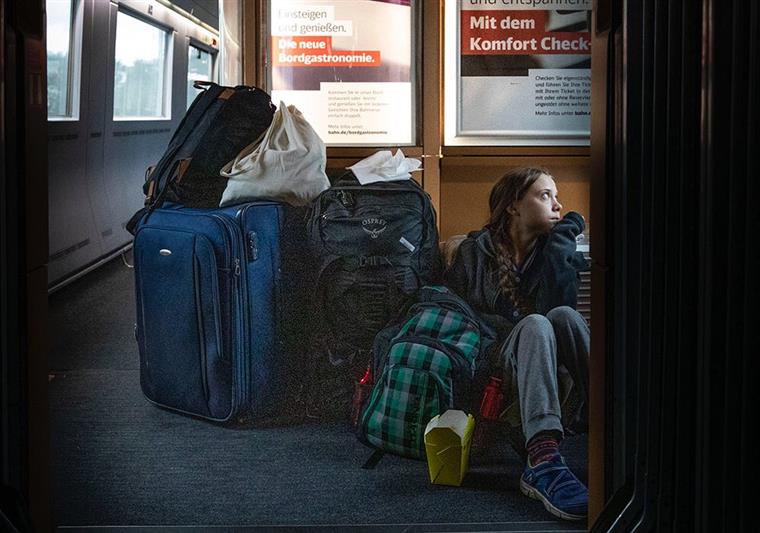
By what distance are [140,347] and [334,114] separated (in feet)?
3.49

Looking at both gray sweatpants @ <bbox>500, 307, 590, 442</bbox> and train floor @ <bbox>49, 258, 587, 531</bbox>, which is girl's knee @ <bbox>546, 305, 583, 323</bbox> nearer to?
gray sweatpants @ <bbox>500, 307, 590, 442</bbox>

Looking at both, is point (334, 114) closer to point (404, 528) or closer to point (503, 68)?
point (503, 68)

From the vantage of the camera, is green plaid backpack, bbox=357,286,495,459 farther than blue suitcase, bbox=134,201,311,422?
No

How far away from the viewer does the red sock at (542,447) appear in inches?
126

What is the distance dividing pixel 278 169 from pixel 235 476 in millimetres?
1012

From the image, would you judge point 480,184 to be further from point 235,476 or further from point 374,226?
point 235,476

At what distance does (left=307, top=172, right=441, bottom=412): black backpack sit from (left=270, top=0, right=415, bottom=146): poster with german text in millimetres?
254

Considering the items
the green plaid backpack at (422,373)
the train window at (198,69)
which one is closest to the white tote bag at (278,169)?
the train window at (198,69)

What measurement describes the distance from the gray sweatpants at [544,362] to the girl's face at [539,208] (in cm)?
30

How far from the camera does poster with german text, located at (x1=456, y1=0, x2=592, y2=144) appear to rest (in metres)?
3.58

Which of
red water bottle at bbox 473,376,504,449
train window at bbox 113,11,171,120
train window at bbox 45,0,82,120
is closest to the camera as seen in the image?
red water bottle at bbox 473,376,504,449

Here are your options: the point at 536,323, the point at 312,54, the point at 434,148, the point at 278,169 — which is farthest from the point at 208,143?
the point at 536,323

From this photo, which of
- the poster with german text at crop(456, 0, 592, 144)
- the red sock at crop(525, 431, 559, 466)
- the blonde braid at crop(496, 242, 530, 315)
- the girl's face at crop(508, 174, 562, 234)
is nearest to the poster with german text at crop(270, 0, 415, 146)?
the poster with german text at crop(456, 0, 592, 144)

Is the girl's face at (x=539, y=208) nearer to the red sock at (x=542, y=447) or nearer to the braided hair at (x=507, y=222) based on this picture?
the braided hair at (x=507, y=222)
